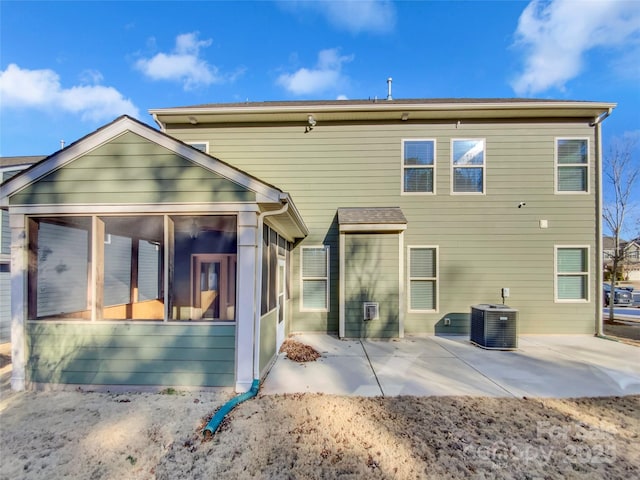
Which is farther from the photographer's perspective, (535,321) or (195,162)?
(535,321)

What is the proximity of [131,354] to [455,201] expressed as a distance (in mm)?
6898

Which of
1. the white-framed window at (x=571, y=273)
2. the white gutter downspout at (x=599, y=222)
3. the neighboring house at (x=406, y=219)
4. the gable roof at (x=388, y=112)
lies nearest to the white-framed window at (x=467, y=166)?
the neighboring house at (x=406, y=219)

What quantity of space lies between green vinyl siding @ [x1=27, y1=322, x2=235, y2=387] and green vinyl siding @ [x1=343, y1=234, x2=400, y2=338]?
3.13 metres

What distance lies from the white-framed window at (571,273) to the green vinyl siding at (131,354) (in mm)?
7419

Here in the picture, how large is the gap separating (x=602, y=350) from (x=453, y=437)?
5.07 m

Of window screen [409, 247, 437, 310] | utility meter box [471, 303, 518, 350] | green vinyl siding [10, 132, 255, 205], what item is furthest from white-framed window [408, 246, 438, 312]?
green vinyl siding [10, 132, 255, 205]

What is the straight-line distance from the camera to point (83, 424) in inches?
115

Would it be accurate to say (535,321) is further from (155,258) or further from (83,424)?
(155,258)

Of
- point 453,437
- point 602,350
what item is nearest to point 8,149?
point 453,437

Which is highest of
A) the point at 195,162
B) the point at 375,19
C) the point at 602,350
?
the point at 375,19


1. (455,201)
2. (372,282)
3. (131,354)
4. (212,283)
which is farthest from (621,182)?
(131,354)

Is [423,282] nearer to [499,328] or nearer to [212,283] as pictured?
[499,328]

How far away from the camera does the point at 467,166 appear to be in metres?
6.79

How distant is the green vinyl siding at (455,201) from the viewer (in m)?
6.61
